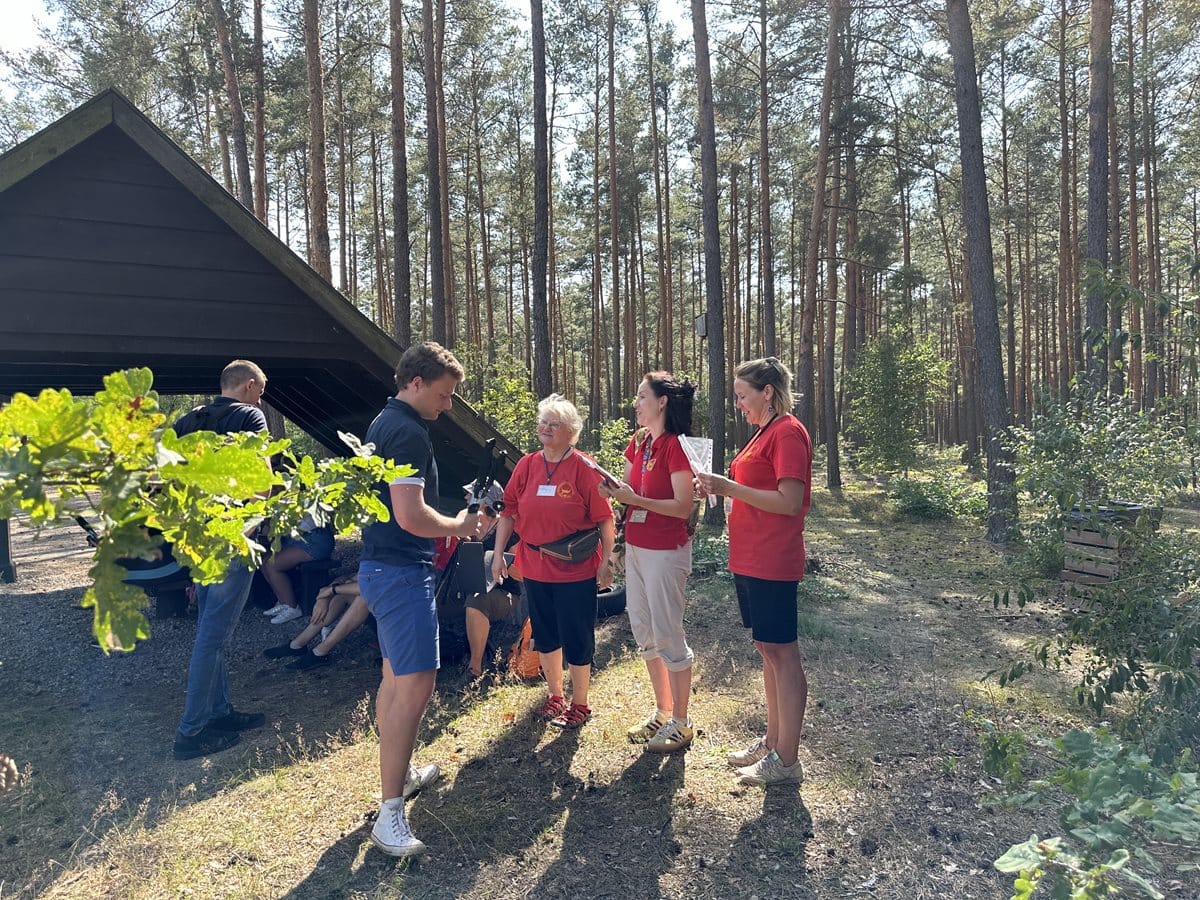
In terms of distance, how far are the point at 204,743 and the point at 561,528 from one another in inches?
90.6

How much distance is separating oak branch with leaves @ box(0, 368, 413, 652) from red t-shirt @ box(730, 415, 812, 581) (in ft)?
7.82

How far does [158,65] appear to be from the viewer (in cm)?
1341

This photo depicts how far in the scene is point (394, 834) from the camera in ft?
9.46

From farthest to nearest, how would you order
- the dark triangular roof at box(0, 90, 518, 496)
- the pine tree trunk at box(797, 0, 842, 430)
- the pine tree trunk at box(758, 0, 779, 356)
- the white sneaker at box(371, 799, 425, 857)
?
the pine tree trunk at box(758, 0, 779, 356)
the pine tree trunk at box(797, 0, 842, 430)
the dark triangular roof at box(0, 90, 518, 496)
the white sneaker at box(371, 799, 425, 857)

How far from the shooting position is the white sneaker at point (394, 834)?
2865mm

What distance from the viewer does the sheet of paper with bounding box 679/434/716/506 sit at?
10.8 ft

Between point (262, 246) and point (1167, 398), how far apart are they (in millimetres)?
5307

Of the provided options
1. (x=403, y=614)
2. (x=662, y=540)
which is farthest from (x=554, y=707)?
(x=403, y=614)

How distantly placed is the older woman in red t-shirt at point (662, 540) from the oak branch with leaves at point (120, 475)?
2527mm

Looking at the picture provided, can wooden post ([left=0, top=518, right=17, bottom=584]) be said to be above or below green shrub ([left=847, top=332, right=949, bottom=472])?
below

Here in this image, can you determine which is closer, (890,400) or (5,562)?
(5,562)

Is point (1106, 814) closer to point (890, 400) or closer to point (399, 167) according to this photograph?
point (399, 167)

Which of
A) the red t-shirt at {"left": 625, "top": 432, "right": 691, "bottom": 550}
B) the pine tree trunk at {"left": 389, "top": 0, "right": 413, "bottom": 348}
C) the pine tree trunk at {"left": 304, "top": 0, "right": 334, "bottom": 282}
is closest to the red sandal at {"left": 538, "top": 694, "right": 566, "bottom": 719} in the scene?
the red t-shirt at {"left": 625, "top": 432, "right": 691, "bottom": 550}

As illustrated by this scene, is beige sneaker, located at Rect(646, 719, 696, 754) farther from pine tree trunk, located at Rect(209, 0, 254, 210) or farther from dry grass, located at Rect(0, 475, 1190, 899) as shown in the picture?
pine tree trunk, located at Rect(209, 0, 254, 210)
